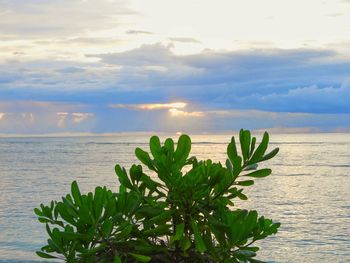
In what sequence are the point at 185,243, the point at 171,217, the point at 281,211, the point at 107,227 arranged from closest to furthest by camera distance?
the point at 107,227
the point at 185,243
the point at 171,217
the point at 281,211

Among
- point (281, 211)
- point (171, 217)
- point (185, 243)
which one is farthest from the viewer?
point (281, 211)

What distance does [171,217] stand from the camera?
3.45 m

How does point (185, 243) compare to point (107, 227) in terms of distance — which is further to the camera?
point (185, 243)

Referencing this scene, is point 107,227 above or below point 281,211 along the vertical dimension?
above

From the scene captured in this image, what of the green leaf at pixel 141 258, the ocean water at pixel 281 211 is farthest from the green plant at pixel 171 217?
the ocean water at pixel 281 211

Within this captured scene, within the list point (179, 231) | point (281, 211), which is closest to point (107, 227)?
point (179, 231)

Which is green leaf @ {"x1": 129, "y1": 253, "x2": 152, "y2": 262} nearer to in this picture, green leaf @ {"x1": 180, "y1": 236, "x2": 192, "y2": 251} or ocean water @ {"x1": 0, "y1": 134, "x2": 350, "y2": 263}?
green leaf @ {"x1": 180, "y1": 236, "x2": 192, "y2": 251}

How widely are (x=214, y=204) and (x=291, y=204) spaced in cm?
2914

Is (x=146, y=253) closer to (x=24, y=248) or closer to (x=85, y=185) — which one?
(x=24, y=248)

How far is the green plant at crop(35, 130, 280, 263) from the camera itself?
3.28 m

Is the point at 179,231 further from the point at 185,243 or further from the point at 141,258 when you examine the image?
the point at 141,258

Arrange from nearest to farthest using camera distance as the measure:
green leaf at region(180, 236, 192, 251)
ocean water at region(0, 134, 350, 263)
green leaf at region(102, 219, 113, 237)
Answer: green leaf at region(102, 219, 113, 237), green leaf at region(180, 236, 192, 251), ocean water at region(0, 134, 350, 263)

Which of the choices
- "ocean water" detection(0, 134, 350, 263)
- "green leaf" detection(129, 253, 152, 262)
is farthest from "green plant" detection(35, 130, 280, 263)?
"ocean water" detection(0, 134, 350, 263)

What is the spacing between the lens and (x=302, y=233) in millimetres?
22031
